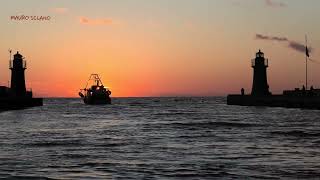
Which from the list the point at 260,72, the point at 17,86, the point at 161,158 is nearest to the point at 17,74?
the point at 17,86

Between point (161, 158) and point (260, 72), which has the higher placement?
point (260, 72)

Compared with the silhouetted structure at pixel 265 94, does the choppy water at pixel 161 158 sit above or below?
below

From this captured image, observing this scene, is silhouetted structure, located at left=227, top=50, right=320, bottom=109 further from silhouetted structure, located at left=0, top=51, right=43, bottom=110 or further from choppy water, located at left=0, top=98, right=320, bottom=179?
choppy water, located at left=0, top=98, right=320, bottom=179

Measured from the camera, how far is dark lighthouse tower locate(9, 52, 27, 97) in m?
113

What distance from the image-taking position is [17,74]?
369 feet

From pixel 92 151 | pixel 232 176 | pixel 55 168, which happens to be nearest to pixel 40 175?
pixel 55 168

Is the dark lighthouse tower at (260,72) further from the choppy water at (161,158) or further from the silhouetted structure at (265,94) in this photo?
the choppy water at (161,158)

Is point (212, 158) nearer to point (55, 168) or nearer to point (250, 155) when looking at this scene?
point (250, 155)

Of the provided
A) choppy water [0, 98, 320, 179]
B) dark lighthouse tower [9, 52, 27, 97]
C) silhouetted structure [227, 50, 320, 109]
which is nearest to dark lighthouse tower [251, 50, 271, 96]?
silhouetted structure [227, 50, 320, 109]

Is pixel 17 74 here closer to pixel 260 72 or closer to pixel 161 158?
pixel 260 72

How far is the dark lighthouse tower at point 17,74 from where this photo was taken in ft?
370

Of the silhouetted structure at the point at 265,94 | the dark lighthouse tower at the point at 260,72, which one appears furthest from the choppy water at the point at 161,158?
the dark lighthouse tower at the point at 260,72

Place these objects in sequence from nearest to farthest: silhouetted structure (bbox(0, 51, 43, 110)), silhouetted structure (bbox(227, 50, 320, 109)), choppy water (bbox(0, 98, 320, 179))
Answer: choppy water (bbox(0, 98, 320, 179)) < silhouetted structure (bbox(227, 50, 320, 109)) < silhouetted structure (bbox(0, 51, 43, 110))

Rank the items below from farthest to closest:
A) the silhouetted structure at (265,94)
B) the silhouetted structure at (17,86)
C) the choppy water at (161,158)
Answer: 1. the silhouetted structure at (17,86)
2. the silhouetted structure at (265,94)
3. the choppy water at (161,158)
